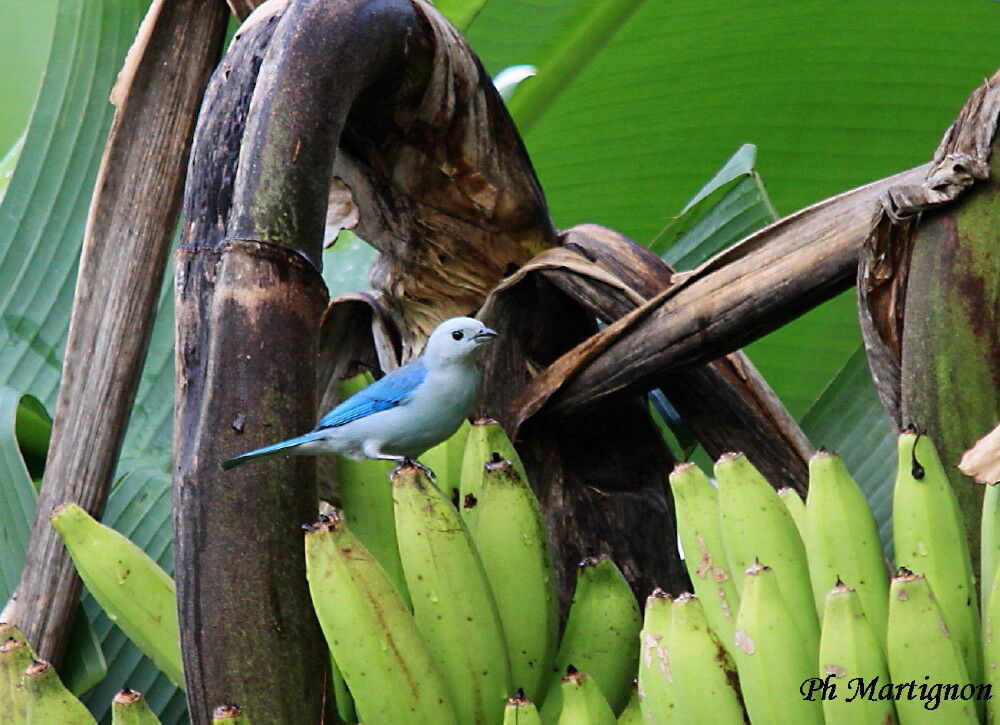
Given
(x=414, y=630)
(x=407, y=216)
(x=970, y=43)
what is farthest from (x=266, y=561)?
(x=970, y=43)

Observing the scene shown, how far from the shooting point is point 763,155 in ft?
6.01

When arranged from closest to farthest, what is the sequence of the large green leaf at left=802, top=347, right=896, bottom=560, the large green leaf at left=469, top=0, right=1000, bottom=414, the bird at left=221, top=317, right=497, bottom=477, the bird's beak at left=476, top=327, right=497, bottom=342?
1. the bird at left=221, top=317, right=497, bottom=477
2. the bird's beak at left=476, top=327, right=497, bottom=342
3. the large green leaf at left=802, top=347, right=896, bottom=560
4. the large green leaf at left=469, top=0, right=1000, bottom=414

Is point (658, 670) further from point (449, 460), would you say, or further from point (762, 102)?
point (762, 102)

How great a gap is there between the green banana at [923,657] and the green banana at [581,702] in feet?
0.66

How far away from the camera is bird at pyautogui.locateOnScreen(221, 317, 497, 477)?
914 mm

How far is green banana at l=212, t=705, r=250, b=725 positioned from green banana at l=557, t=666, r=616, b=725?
8.5 inches

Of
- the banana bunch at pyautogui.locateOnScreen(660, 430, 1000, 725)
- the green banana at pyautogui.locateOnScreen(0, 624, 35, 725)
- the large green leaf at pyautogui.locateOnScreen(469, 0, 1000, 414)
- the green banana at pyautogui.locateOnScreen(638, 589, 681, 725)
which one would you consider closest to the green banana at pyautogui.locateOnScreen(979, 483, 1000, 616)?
the banana bunch at pyautogui.locateOnScreen(660, 430, 1000, 725)

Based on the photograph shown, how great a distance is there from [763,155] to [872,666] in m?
1.23

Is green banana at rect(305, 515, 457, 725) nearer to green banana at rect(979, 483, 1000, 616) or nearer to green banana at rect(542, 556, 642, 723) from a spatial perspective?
green banana at rect(542, 556, 642, 723)

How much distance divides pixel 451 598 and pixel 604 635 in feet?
0.54

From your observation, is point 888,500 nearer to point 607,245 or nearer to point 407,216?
point 607,245

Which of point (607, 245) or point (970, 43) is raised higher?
point (970, 43)

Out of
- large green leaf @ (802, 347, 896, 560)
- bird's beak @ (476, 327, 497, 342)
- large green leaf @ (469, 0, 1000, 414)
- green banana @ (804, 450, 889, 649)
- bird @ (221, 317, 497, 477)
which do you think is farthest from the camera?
large green leaf @ (469, 0, 1000, 414)

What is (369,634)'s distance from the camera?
0.80m
